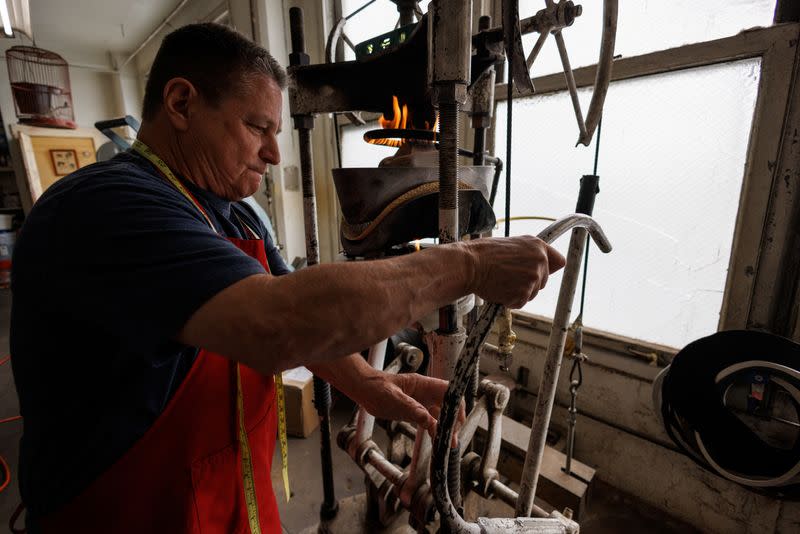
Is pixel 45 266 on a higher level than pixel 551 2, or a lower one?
lower

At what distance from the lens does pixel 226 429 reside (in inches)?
31.4

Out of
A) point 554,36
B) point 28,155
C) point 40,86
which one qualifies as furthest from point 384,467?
point 28,155

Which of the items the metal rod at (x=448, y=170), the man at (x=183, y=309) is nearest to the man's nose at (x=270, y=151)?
the man at (x=183, y=309)

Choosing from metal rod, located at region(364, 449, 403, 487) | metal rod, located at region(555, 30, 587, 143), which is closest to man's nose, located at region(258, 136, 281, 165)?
metal rod, located at region(555, 30, 587, 143)

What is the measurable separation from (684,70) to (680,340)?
1.12m

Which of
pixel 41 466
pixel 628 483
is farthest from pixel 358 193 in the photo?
pixel 628 483

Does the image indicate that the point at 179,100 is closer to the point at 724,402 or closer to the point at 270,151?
the point at 270,151

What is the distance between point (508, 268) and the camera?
0.60 meters

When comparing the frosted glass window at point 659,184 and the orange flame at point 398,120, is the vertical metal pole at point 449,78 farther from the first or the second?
Answer: the frosted glass window at point 659,184

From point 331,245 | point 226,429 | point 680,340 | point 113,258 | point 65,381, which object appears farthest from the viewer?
point 331,245

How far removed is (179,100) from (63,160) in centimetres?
717

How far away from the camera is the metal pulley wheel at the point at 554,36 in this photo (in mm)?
600

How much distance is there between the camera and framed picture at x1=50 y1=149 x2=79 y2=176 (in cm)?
575

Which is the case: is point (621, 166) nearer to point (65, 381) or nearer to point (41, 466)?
point (65, 381)
